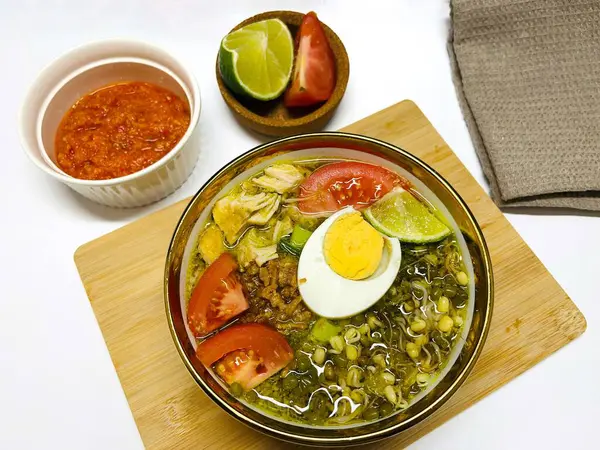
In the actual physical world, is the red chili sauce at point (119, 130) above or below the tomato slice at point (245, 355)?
above

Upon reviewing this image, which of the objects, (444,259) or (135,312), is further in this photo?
(135,312)

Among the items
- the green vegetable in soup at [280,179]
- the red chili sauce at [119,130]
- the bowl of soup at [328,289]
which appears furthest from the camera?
the red chili sauce at [119,130]

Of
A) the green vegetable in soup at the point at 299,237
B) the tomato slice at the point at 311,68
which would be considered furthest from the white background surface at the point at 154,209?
the green vegetable in soup at the point at 299,237

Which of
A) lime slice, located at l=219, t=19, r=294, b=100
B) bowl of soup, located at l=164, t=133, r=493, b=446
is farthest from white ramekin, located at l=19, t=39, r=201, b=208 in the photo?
bowl of soup, located at l=164, t=133, r=493, b=446

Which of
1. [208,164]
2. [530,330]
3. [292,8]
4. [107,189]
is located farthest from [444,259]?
[292,8]

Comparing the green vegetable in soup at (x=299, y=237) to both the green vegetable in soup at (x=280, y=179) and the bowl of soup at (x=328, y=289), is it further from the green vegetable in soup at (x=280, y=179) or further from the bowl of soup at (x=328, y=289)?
the green vegetable in soup at (x=280, y=179)

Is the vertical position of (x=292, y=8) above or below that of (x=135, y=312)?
above

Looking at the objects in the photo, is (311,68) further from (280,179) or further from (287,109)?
(280,179)

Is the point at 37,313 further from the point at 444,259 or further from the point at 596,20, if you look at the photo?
the point at 596,20
